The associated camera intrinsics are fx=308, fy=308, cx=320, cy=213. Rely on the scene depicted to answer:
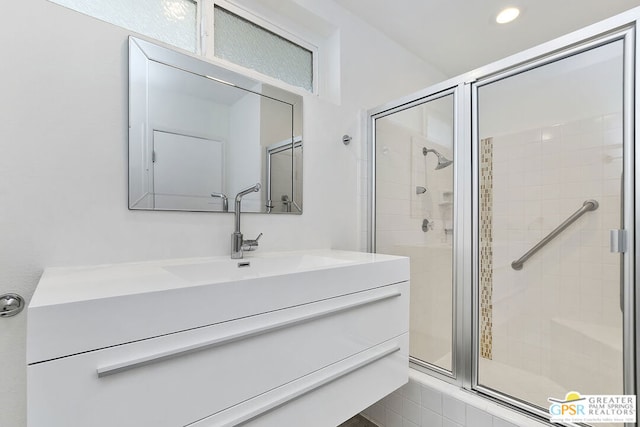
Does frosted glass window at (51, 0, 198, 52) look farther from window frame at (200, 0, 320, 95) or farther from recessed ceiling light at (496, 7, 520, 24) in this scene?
recessed ceiling light at (496, 7, 520, 24)

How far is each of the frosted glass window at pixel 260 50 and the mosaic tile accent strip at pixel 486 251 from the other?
1075 mm

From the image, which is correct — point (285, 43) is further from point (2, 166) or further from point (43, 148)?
point (2, 166)

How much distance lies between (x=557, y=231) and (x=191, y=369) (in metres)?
1.56

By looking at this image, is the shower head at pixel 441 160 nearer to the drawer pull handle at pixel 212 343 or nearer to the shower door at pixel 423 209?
the shower door at pixel 423 209

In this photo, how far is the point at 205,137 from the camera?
1301mm

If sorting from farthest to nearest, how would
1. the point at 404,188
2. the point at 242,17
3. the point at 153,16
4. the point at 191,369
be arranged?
1. the point at 404,188
2. the point at 242,17
3. the point at 153,16
4. the point at 191,369

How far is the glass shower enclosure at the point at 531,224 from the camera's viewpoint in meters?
1.10

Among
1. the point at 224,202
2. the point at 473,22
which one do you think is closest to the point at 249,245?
the point at 224,202

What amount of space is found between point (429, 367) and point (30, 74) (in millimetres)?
2003

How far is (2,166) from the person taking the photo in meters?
0.91

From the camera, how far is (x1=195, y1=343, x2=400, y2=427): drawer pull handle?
829 mm

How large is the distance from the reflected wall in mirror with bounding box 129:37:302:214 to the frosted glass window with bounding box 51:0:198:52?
17 centimetres

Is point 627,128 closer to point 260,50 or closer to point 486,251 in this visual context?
point 486,251

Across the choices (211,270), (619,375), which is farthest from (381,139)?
(619,375)
